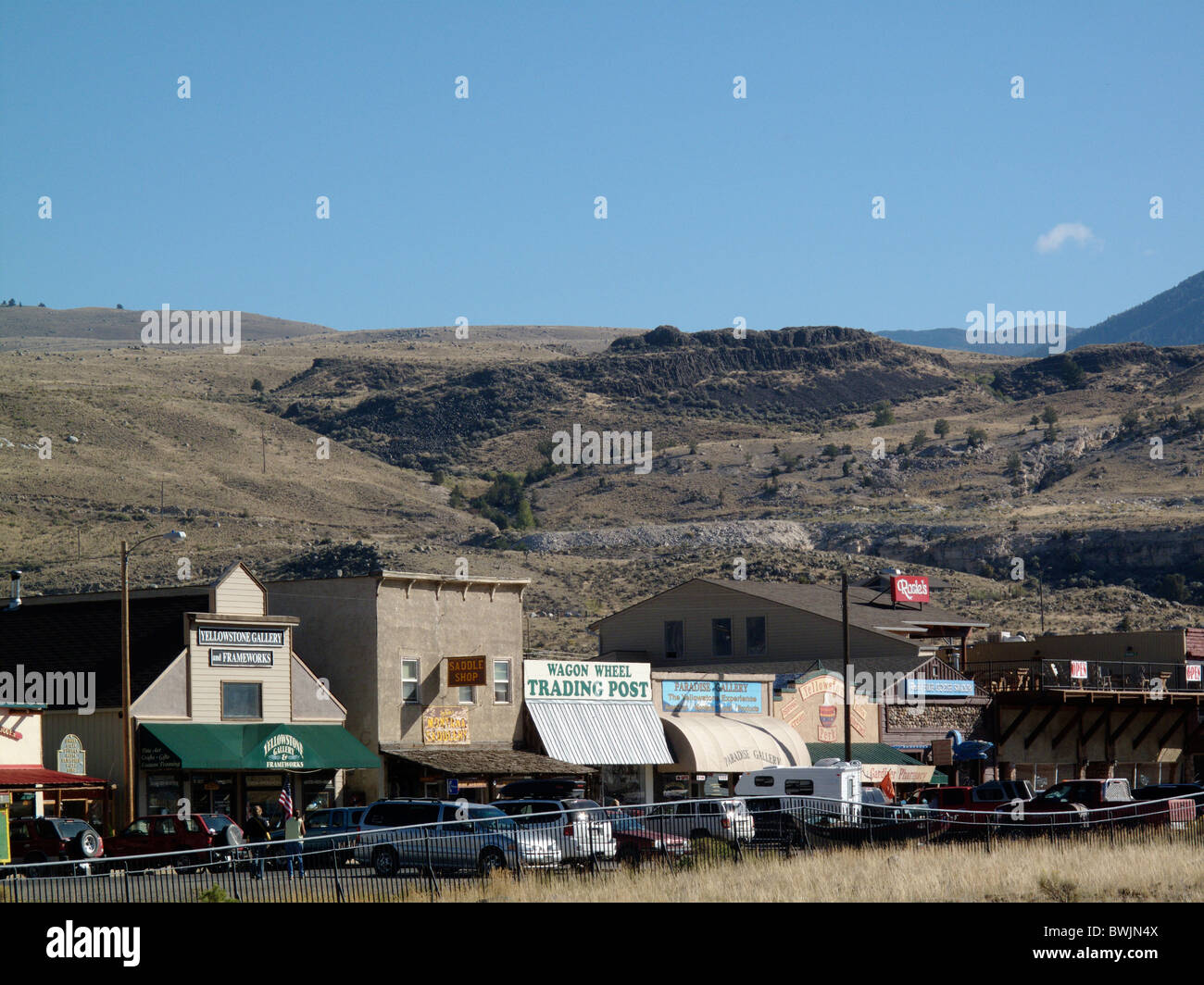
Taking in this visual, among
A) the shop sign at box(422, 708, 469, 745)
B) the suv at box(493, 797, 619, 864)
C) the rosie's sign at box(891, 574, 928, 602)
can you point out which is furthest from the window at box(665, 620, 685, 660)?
the suv at box(493, 797, 619, 864)

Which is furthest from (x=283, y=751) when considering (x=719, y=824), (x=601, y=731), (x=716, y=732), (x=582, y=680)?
(x=719, y=824)

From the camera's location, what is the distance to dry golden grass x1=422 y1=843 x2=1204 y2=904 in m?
20.3

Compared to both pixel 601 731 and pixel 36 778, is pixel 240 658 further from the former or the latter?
pixel 601 731

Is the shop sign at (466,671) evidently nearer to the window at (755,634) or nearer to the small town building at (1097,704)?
the window at (755,634)

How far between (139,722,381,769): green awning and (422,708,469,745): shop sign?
2.37 meters

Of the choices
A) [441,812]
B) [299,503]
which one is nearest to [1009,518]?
[299,503]

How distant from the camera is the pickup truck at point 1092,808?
3003 centimetres

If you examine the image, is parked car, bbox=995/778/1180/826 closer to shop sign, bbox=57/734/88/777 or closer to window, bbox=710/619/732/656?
shop sign, bbox=57/734/88/777

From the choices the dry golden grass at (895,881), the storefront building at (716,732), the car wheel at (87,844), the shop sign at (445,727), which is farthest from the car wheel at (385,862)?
the storefront building at (716,732)

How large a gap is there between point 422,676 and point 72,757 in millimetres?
9667

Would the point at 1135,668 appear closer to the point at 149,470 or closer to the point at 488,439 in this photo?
the point at 149,470

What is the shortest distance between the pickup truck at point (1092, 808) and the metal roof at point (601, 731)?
1214 cm

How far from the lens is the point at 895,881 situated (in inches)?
825

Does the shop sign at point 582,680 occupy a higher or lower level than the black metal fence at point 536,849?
higher
